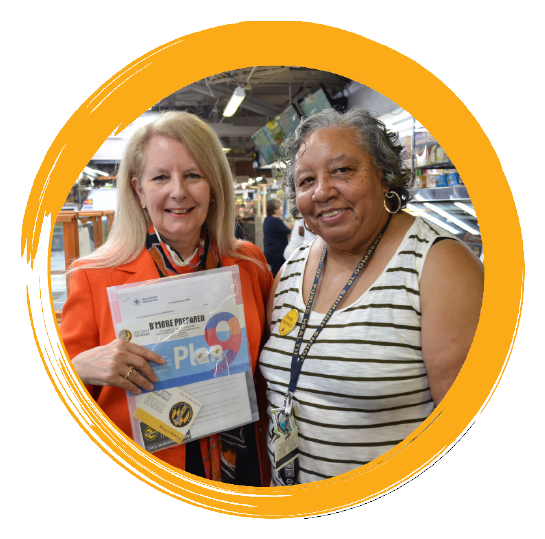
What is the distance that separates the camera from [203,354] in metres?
1.56

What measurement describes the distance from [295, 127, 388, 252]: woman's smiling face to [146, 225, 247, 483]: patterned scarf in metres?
0.48

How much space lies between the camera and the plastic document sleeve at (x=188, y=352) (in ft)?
4.90

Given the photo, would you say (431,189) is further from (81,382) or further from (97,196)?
(97,196)

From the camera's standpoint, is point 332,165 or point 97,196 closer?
point 332,165

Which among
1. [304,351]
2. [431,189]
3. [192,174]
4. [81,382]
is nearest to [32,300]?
[81,382]

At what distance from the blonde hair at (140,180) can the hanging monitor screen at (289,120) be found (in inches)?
205

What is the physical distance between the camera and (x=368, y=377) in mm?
1405

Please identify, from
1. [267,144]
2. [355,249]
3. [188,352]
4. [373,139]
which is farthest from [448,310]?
[267,144]

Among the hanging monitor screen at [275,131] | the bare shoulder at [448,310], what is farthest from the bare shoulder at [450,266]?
the hanging monitor screen at [275,131]

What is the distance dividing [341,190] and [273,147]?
6896 millimetres

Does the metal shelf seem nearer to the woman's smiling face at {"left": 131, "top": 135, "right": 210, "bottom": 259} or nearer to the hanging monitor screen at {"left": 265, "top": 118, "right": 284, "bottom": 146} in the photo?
the woman's smiling face at {"left": 131, "top": 135, "right": 210, "bottom": 259}

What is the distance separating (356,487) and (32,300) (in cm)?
116

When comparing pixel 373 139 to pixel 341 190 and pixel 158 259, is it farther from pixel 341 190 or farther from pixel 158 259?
pixel 158 259

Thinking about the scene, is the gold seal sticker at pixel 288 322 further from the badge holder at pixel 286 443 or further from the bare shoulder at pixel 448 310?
the bare shoulder at pixel 448 310
